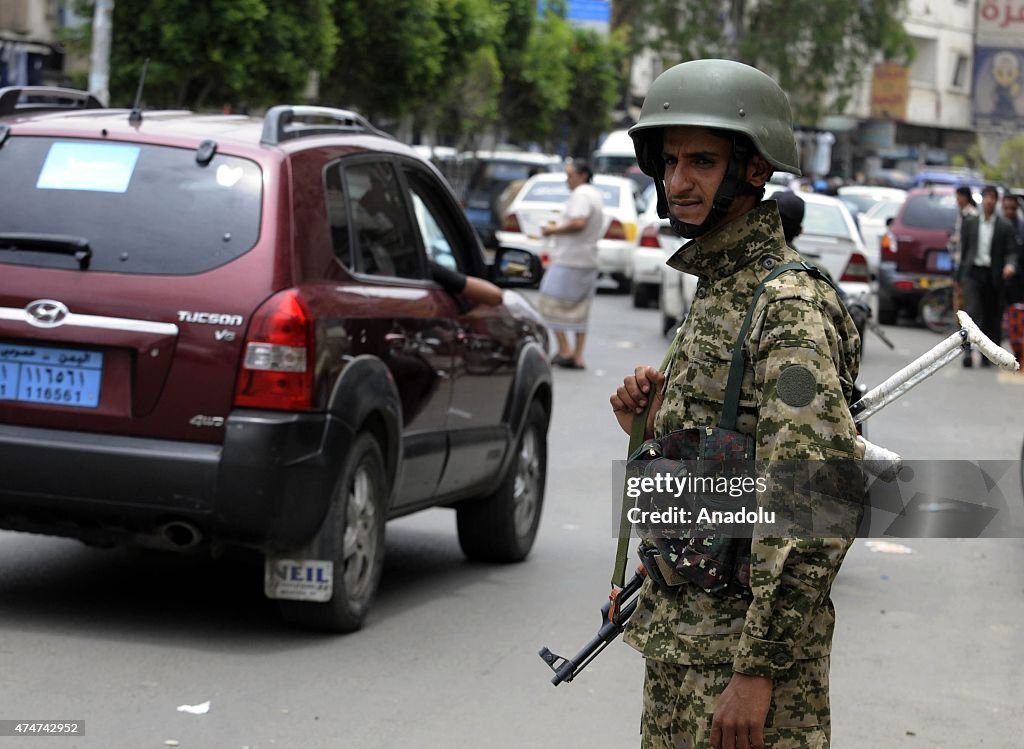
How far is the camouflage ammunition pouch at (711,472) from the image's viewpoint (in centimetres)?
297

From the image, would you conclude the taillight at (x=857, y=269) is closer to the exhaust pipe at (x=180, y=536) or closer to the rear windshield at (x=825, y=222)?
the rear windshield at (x=825, y=222)

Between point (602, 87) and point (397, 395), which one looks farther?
point (602, 87)

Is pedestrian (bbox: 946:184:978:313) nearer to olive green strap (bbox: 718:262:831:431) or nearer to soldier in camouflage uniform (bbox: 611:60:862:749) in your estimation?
soldier in camouflage uniform (bbox: 611:60:862:749)

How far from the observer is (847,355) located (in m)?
3.06

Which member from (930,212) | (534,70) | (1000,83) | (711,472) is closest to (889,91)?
(1000,83)

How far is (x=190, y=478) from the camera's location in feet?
18.8

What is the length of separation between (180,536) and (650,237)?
1884 centimetres

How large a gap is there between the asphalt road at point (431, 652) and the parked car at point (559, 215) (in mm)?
15801

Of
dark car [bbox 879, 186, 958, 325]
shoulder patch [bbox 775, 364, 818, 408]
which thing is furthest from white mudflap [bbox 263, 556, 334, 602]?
dark car [bbox 879, 186, 958, 325]

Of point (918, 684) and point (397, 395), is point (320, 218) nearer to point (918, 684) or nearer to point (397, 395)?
point (397, 395)

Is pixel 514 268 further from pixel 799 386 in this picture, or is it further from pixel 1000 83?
pixel 1000 83

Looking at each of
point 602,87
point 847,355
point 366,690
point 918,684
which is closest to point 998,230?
point 918,684

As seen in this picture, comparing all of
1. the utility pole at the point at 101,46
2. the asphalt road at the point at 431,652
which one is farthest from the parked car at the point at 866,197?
the asphalt road at the point at 431,652

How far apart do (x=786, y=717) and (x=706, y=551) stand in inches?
12.0
